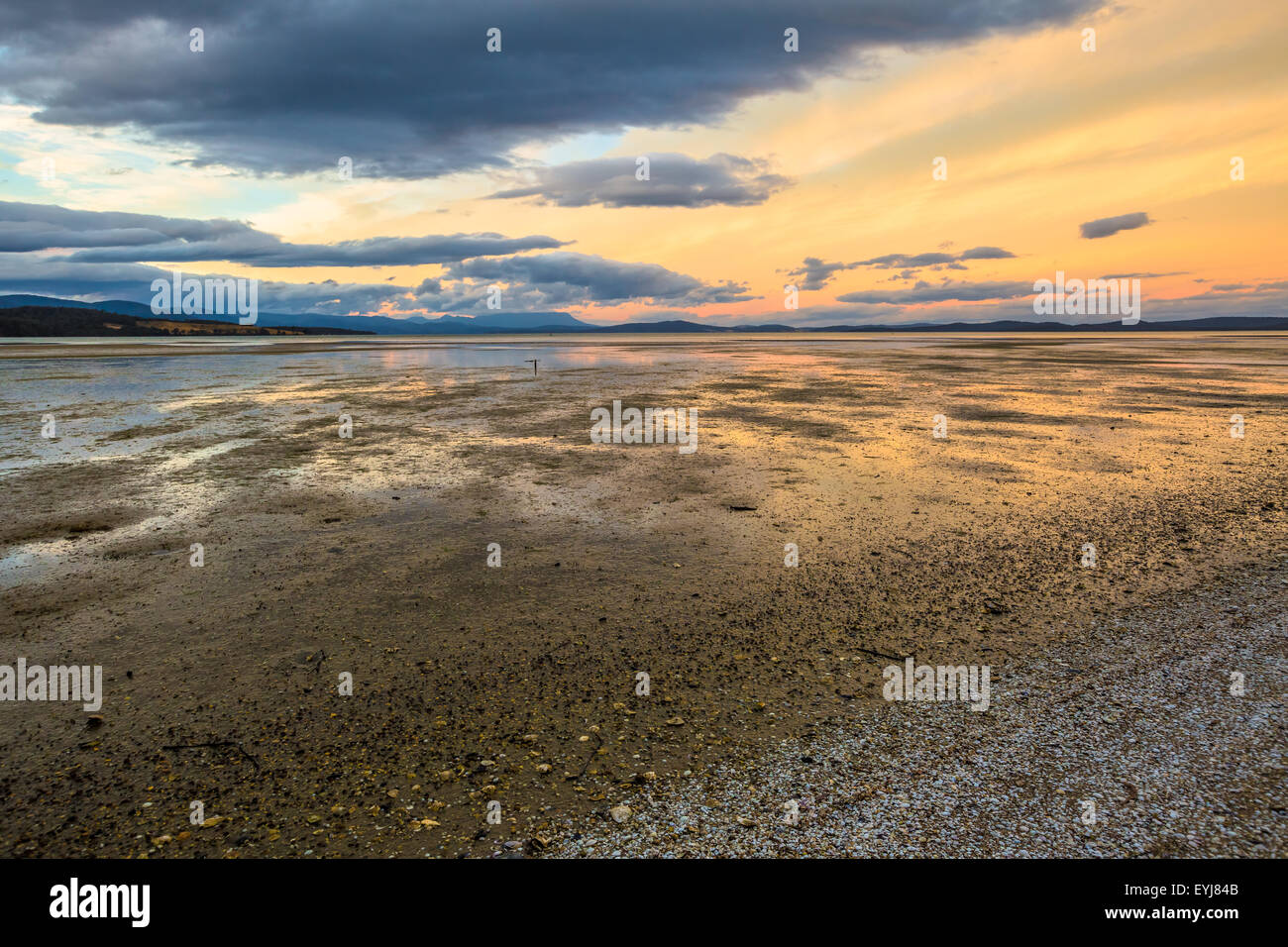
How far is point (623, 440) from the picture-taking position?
1702 centimetres

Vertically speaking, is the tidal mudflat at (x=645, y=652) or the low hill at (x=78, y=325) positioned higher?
the low hill at (x=78, y=325)

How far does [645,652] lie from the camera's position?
5.91 m

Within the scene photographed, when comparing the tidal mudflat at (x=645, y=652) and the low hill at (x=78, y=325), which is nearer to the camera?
the tidal mudflat at (x=645, y=652)

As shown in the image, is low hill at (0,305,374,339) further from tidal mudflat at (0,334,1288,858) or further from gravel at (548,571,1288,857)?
gravel at (548,571,1288,857)

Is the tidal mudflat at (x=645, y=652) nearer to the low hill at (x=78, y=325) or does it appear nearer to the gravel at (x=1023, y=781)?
the gravel at (x=1023, y=781)

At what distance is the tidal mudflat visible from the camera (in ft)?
12.7

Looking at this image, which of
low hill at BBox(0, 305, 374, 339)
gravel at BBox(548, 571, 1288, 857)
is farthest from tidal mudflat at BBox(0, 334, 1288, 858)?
low hill at BBox(0, 305, 374, 339)

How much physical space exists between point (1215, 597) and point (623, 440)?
12313mm

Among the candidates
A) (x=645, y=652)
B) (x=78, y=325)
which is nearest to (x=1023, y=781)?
(x=645, y=652)

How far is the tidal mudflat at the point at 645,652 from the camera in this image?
3861 mm

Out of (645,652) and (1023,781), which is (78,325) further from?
(1023,781)

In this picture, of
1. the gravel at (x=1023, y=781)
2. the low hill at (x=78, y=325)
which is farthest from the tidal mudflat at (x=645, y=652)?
the low hill at (x=78, y=325)
